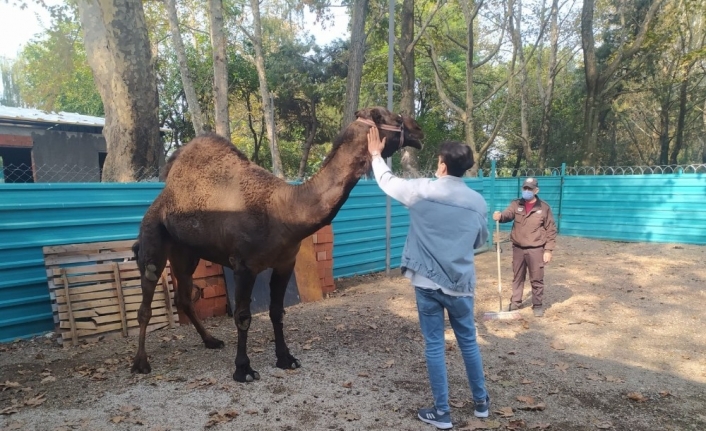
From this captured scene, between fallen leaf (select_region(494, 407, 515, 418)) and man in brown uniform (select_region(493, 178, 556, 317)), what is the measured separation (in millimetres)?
3052

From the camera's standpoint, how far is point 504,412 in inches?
152

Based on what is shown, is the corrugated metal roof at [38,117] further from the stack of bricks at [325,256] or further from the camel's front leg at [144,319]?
the camel's front leg at [144,319]

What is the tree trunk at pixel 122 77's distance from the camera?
6.96m

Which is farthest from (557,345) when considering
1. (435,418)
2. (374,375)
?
(435,418)

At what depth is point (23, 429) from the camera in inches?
142

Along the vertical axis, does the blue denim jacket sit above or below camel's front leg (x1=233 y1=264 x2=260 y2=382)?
above

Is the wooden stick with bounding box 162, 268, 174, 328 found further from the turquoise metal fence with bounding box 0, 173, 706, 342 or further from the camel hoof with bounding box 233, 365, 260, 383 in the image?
the camel hoof with bounding box 233, 365, 260, 383

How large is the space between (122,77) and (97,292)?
3.18 meters

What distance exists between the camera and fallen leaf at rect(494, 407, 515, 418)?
3820 millimetres

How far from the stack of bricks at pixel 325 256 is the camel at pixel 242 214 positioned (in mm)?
2823

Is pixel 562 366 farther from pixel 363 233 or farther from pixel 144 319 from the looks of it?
pixel 363 233

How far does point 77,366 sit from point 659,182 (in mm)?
13863

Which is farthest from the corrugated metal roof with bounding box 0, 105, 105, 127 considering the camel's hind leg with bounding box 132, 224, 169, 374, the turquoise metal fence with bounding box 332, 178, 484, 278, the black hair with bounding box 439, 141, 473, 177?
the black hair with bounding box 439, 141, 473, 177

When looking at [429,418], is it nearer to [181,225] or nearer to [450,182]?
[450,182]
